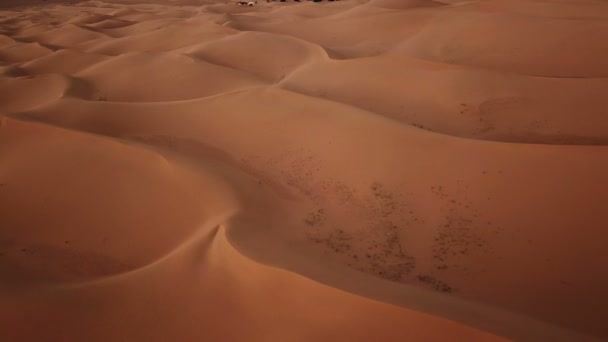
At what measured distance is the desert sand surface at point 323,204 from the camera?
1835mm

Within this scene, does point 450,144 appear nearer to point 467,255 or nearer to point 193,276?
point 467,255

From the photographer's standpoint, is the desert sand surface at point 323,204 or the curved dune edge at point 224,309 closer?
the curved dune edge at point 224,309

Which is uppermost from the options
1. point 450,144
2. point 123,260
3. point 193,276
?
point 450,144

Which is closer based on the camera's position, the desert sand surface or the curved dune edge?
the curved dune edge

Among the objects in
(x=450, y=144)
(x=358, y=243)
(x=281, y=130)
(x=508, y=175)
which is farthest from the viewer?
(x=281, y=130)

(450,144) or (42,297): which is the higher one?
(450,144)

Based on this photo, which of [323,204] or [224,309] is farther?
[323,204]

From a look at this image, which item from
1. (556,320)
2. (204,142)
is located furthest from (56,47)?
(556,320)

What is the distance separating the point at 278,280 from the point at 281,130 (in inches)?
88.2

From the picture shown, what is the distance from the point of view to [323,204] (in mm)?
2938

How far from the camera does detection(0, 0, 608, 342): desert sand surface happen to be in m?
1.83

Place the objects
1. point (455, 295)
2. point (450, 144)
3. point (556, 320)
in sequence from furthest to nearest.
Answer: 1. point (450, 144)
2. point (455, 295)
3. point (556, 320)

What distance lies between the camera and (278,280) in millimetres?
1933

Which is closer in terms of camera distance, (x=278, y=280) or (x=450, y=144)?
(x=278, y=280)
